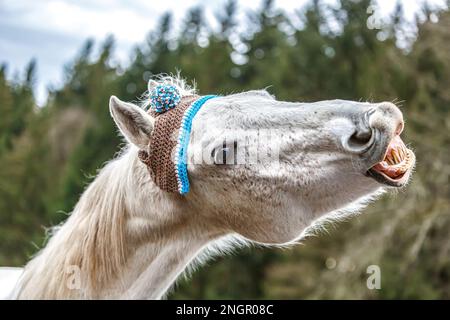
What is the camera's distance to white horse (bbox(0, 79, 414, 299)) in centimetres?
227

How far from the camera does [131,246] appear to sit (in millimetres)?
2771

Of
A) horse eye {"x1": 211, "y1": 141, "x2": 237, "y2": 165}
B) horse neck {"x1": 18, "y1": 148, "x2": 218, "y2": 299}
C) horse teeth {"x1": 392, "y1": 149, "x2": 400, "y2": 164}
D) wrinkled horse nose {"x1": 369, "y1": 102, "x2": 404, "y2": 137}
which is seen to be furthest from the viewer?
horse neck {"x1": 18, "y1": 148, "x2": 218, "y2": 299}

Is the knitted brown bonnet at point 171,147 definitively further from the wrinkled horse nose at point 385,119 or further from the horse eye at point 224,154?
the wrinkled horse nose at point 385,119

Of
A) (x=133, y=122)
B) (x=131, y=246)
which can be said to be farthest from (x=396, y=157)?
(x=131, y=246)

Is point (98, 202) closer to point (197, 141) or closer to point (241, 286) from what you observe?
point (197, 141)

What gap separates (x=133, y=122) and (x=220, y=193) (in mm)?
503

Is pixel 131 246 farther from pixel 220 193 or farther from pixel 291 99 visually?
pixel 291 99

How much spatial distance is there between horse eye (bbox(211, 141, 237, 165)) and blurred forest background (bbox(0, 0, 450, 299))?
3.21 metres

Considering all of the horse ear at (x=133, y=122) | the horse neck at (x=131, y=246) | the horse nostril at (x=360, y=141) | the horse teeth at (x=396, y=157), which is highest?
the horse ear at (x=133, y=122)

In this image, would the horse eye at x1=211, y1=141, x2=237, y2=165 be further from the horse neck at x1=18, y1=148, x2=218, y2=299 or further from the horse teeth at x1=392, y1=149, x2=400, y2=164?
the horse teeth at x1=392, y1=149, x2=400, y2=164

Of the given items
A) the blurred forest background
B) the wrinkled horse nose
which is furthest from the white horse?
the blurred forest background

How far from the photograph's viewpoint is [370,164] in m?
2.21

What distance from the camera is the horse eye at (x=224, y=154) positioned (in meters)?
2.47

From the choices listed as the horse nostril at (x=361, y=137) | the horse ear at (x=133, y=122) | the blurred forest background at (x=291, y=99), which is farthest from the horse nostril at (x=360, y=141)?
the blurred forest background at (x=291, y=99)
